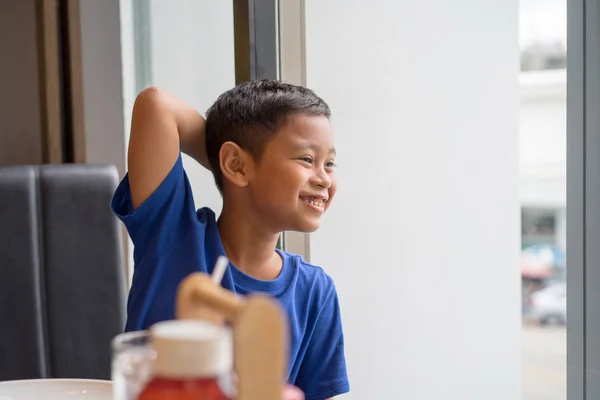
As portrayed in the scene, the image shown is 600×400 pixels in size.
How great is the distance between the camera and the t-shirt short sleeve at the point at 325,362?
1.01 m

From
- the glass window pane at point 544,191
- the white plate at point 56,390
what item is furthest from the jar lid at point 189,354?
the glass window pane at point 544,191

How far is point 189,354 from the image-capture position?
0.33m

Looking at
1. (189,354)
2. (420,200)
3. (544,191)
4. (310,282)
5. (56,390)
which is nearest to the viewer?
(189,354)

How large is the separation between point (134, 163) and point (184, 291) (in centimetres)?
54

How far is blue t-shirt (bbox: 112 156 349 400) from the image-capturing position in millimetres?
890

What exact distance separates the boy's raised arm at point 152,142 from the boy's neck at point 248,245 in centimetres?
13

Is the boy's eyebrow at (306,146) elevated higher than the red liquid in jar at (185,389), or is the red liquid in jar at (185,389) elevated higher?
the boy's eyebrow at (306,146)

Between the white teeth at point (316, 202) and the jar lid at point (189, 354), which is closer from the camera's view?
the jar lid at point (189, 354)

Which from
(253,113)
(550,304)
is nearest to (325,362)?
(253,113)

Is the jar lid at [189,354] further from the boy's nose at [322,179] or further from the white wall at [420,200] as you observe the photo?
the white wall at [420,200]

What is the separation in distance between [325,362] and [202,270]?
0.26m

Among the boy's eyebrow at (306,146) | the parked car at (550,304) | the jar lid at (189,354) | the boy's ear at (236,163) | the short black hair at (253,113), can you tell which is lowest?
the parked car at (550,304)

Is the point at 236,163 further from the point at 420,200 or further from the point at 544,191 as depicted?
the point at 420,200

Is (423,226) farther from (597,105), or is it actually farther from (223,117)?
(223,117)
